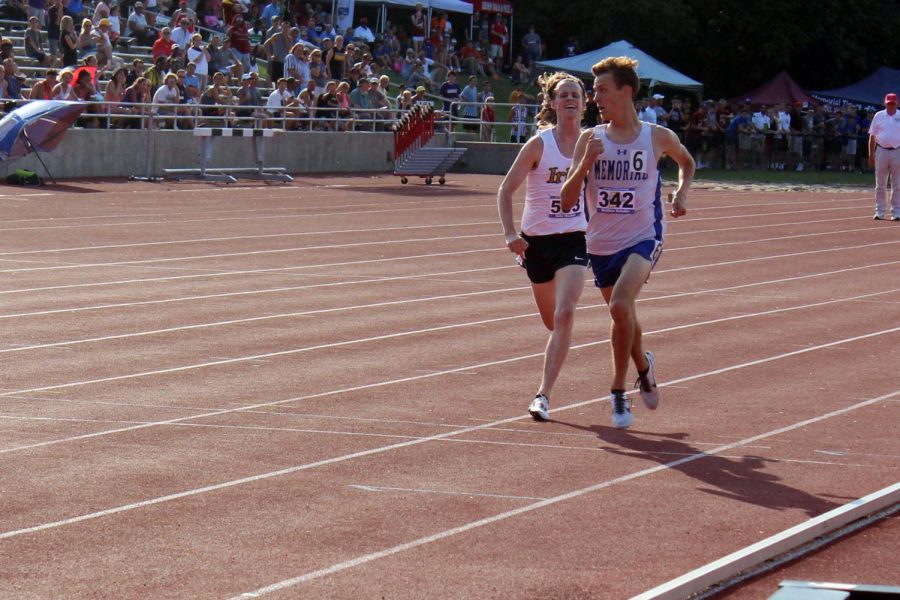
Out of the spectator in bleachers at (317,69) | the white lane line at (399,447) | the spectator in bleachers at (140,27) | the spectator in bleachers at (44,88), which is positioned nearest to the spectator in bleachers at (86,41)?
the spectator in bleachers at (140,27)

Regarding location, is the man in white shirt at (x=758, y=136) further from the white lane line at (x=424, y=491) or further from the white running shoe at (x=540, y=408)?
the white lane line at (x=424, y=491)

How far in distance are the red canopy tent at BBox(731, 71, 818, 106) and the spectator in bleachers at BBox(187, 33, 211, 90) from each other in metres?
21.4

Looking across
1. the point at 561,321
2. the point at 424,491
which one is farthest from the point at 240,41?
the point at 424,491

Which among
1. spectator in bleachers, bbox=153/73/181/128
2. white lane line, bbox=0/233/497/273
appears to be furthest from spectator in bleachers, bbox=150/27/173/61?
white lane line, bbox=0/233/497/273

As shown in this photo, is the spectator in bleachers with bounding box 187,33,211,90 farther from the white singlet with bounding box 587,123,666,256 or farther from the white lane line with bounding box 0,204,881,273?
the white singlet with bounding box 587,123,666,256

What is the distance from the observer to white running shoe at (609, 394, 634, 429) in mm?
8828

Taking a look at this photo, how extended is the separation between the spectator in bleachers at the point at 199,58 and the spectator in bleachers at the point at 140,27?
11.6 feet

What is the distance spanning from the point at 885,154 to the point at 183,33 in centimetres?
1484

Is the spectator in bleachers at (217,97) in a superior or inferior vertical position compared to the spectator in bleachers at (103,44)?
inferior

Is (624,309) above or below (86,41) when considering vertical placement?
below

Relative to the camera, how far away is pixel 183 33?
111ft

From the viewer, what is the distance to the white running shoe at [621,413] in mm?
8828

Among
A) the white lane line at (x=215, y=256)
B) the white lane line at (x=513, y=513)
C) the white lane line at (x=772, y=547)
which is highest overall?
the white lane line at (x=772, y=547)

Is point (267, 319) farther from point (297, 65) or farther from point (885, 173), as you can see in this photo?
point (297, 65)
